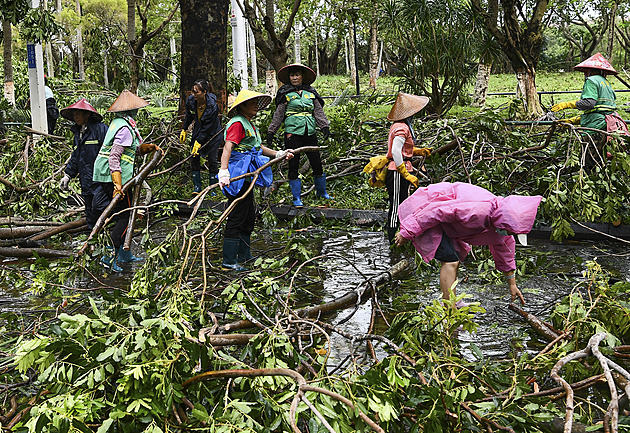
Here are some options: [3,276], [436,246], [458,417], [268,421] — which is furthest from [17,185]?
[458,417]

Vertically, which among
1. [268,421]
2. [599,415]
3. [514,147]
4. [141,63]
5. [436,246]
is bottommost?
[599,415]

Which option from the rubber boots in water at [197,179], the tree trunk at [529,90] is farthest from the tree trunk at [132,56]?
the tree trunk at [529,90]

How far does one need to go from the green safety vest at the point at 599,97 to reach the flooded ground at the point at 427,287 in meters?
1.47

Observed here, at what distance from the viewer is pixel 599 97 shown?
7.84 meters

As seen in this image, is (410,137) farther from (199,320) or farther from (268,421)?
(268,421)

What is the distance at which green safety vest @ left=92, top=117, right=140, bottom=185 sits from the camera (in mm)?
6953

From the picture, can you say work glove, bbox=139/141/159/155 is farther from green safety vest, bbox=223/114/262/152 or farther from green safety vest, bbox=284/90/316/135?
green safety vest, bbox=284/90/316/135

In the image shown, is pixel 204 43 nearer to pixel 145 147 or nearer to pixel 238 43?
pixel 145 147

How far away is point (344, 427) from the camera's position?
278cm

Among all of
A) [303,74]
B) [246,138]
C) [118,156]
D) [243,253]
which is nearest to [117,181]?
[118,156]

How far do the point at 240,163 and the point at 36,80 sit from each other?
486cm

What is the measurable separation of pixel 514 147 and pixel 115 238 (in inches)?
205

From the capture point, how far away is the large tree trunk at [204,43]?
438 inches

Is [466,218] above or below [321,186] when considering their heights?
above
